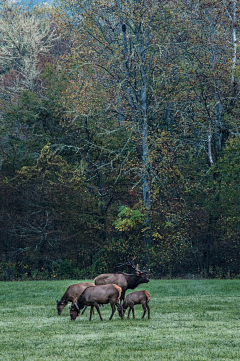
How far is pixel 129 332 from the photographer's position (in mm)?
10906

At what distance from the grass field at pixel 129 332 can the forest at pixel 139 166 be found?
9360 millimetres

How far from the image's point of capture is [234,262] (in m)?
26.7

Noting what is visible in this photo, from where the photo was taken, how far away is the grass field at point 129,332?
898 cm

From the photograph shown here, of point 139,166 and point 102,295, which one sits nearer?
point 102,295

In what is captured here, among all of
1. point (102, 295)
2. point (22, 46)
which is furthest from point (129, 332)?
point (22, 46)

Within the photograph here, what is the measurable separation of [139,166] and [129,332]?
1855 cm

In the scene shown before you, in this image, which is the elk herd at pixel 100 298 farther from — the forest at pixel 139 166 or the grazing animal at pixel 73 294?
the forest at pixel 139 166

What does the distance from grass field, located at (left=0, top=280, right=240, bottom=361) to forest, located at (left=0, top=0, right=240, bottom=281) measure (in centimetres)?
936

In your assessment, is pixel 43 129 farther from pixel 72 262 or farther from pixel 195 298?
pixel 195 298

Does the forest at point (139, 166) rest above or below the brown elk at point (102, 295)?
above

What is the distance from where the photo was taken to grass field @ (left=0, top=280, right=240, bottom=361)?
8.98 meters

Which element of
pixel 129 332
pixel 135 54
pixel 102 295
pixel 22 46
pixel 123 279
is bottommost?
pixel 129 332

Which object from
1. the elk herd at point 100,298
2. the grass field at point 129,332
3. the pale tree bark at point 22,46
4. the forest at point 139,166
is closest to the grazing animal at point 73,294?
the elk herd at point 100,298

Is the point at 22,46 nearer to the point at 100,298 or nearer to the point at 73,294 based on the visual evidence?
the point at 73,294
